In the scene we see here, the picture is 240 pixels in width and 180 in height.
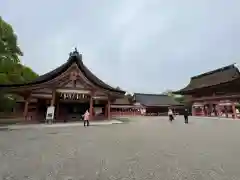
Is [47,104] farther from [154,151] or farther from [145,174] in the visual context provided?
[145,174]

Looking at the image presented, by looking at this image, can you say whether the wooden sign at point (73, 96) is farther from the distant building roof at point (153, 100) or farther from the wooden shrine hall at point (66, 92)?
the distant building roof at point (153, 100)

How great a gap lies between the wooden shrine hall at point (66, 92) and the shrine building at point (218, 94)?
1846cm

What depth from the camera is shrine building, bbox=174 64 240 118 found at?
2873 centimetres

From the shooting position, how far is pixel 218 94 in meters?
31.8

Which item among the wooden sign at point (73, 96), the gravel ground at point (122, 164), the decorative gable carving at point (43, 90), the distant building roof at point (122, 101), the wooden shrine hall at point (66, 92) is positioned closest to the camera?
the gravel ground at point (122, 164)

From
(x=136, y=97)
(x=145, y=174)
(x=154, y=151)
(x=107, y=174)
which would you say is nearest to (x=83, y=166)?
(x=107, y=174)

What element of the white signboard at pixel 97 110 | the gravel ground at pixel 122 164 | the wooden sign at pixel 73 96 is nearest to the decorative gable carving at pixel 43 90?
the wooden sign at pixel 73 96

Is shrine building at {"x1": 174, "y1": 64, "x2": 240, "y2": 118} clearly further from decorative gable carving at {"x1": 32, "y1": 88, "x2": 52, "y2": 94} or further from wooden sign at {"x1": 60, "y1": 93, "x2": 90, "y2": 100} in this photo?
decorative gable carving at {"x1": 32, "y1": 88, "x2": 52, "y2": 94}

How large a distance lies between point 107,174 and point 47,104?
18091 millimetres

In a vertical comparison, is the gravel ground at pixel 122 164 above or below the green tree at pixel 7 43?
below

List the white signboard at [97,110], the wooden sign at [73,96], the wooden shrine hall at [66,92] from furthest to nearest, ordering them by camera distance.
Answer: the white signboard at [97,110] < the wooden sign at [73,96] < the wooden shrine hall at [66,92]

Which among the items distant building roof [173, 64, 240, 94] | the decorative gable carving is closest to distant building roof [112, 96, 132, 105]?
distant building roof [173, 64, 240, 94]

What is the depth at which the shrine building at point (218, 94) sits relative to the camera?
94.3ft

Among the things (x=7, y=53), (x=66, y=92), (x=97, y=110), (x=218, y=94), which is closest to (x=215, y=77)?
(x=218, y=94)
